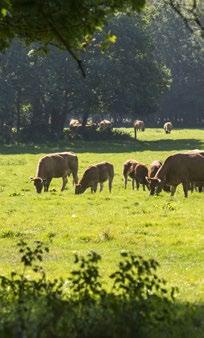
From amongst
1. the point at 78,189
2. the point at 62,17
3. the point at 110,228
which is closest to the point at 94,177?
the point at 78,189

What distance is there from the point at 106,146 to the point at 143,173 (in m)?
26.0

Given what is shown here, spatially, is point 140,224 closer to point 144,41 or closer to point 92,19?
point 92,19

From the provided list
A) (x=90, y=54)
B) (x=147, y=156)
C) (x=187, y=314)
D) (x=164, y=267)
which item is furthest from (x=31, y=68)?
(x=187, y=314)

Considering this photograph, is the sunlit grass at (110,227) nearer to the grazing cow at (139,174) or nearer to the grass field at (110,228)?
the grass field at (110,228)

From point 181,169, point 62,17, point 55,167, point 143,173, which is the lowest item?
point 143,173

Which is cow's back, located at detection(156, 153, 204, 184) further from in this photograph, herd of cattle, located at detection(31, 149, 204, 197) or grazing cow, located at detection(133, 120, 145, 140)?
grazing cow, located at detection(133, 120, 145, 140)

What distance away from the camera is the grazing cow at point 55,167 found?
3191 cm

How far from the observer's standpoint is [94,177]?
1217 inches

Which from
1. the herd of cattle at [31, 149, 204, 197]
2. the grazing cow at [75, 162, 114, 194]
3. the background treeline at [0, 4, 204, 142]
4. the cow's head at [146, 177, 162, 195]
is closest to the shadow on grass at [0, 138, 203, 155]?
the background treeline at [0, 4, 204, 142]

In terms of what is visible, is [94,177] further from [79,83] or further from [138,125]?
[138,125]

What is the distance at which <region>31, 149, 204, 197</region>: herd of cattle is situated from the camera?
2859 cm

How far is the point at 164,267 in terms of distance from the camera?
547 inches

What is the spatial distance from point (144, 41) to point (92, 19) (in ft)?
189

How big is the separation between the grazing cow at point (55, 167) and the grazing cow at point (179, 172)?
551 cm
